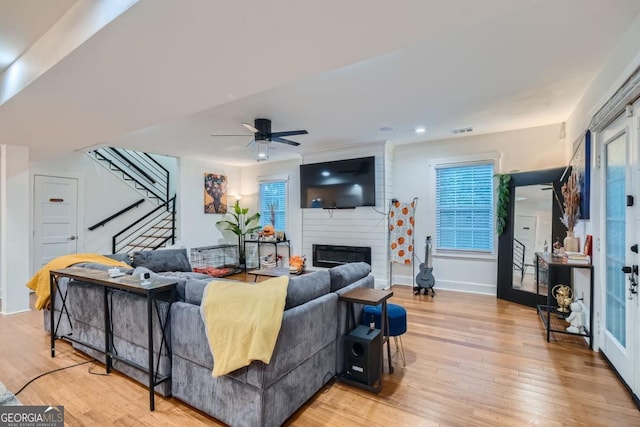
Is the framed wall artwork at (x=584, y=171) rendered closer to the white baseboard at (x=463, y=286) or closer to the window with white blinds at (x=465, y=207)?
the window with white blinds at (x=465, y=207)

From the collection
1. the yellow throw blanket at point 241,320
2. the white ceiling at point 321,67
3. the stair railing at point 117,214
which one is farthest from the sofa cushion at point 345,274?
the stair railing at point 117,214

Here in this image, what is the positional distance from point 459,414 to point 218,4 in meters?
2.87

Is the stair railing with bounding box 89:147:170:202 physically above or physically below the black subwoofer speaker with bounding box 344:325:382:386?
above

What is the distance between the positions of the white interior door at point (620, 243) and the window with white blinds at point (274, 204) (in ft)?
18.9

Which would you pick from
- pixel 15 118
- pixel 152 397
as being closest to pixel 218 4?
pixel 152 397

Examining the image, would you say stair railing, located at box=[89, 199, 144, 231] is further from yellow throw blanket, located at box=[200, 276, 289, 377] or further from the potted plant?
yellow throw blanket, located at box=[200, 276, 289, 377]

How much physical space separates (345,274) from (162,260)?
11.3ft

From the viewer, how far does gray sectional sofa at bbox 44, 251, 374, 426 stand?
1.91 meters

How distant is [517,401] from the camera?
7.50 feet

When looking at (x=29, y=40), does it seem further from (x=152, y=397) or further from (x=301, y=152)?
(x=301, y=152)

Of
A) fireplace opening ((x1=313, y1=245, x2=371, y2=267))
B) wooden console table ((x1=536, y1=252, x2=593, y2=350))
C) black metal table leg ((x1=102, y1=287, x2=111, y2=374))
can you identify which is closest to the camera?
black metal table leg ((x1=102, y1=287, x2=111, y2=374))

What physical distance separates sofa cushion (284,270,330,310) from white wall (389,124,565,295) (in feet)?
12.1

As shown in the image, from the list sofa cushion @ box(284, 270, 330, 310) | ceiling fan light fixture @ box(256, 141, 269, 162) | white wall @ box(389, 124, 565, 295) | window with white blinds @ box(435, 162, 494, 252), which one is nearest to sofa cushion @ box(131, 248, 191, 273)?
ceiling fan light fixture @ box(256, 141, 269, 162)

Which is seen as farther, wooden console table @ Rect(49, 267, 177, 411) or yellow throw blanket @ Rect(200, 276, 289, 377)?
wooden console table @ Rect(49, 267, 177, 411)
